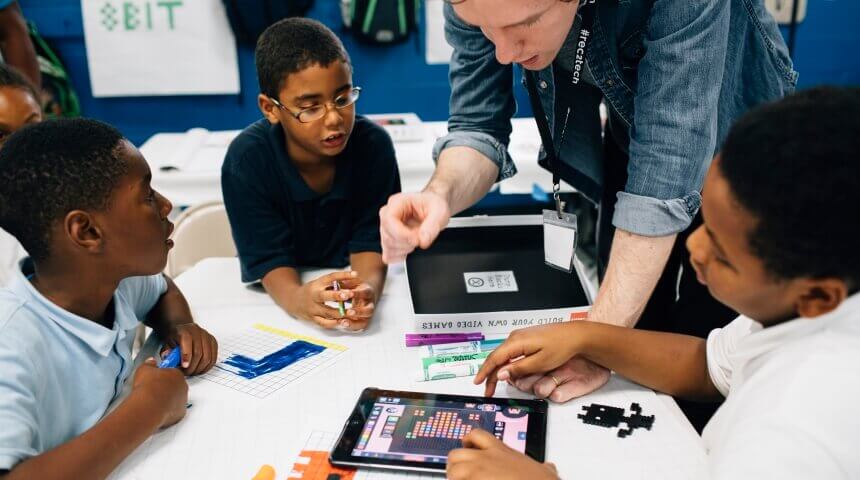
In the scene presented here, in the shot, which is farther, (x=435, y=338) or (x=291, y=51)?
(x=291, y=51)

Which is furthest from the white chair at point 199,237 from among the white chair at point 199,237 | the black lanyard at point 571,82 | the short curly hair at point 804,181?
the short curly hair at point 804,181

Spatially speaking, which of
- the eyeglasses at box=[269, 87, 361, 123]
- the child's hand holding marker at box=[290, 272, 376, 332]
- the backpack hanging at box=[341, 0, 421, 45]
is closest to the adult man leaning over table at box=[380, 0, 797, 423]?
the child's hand holding marker at box=[290, 272, 376, 332]

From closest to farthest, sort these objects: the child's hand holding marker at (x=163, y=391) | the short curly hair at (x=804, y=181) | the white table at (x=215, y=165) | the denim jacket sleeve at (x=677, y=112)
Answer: the short curly hair at (x=804, y=181)
the child's hand holding marker at (x=163, y=391)
the denim jacket sleeve at (x=677, y=112)
the white table at (x=215, y=165)

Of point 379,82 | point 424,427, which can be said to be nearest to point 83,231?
point 424,427

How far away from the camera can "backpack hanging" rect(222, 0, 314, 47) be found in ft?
9.21

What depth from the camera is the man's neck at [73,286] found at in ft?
3.05

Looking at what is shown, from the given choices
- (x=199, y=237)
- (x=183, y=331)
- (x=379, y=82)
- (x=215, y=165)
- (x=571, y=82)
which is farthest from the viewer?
(x=379, y=82)

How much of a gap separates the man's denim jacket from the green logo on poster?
1987 mm

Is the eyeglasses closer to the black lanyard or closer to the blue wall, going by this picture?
the black lanyard

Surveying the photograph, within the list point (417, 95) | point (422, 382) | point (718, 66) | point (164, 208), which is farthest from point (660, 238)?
point (417, 95)

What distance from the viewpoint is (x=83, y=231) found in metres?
0.92

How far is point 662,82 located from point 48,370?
0.93 meters

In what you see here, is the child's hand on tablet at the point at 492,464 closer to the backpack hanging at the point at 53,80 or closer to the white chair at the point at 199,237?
the white chair at the point at 199,237

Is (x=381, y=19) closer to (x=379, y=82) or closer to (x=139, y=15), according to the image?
(x=379, y=82)
